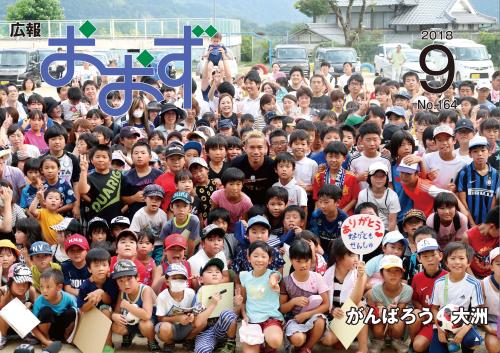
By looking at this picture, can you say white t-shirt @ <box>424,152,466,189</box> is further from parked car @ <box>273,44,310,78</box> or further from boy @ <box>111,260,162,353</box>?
parked car @ <box>273,44,310,78</box>

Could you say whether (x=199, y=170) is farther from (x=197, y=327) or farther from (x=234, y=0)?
(x=234, y=0)

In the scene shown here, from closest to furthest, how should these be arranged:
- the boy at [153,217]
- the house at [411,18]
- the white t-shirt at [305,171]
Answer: the boy at [153,217] < the white t-shirt at [305,171] < the house at [411,18]

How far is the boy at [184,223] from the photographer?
652 centimetres

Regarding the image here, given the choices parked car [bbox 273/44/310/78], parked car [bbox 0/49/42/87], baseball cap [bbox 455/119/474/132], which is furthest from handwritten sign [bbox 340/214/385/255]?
parked car [bbox 273/44/310/78]

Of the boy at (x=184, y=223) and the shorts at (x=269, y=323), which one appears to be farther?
the boy at (x=184, y=223)

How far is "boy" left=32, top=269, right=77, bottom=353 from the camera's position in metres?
5.88

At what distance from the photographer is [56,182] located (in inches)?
283

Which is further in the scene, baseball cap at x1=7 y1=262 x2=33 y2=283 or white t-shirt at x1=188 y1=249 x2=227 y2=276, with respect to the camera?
white t-shirt at x1=188 y1=249 x2=227 y2=276

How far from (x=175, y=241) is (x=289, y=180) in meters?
1.34

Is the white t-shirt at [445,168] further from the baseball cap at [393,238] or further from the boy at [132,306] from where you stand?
the boy at [132,306]

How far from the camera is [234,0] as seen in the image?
5630 inches

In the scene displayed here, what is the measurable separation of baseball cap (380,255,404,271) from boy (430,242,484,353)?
29cm

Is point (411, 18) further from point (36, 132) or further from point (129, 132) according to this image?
point (129, 132)

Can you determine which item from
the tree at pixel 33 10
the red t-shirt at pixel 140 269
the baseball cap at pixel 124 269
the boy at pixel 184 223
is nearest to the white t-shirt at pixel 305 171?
the boy at pixel 184 223
